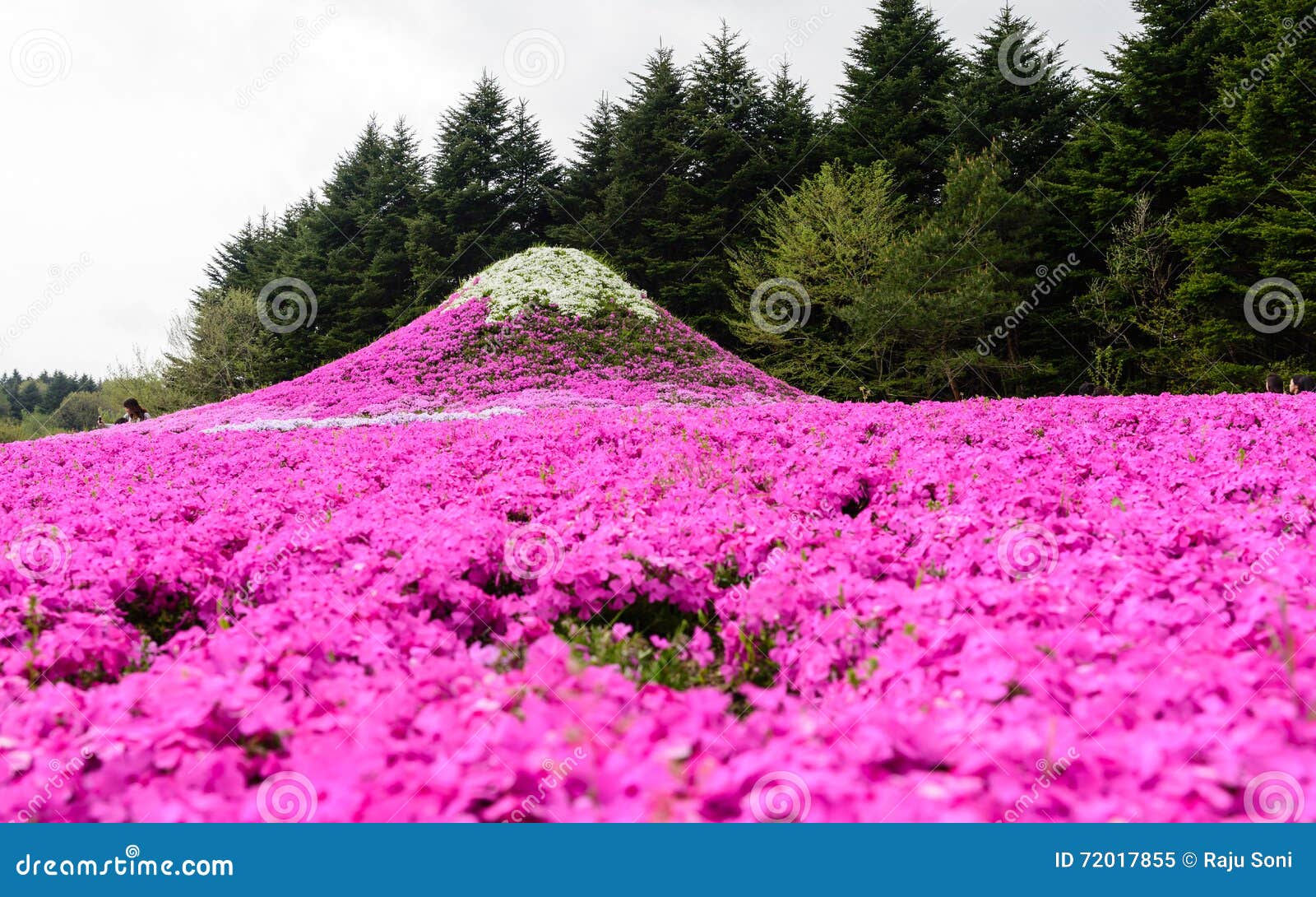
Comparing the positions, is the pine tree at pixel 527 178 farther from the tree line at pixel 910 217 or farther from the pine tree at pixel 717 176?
the pine tree at pixel 717 176

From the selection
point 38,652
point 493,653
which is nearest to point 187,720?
point 493,653

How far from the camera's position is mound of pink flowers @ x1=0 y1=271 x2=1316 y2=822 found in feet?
6.97

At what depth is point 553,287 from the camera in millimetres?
28969

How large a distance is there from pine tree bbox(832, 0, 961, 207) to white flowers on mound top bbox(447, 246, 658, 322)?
1615 cm

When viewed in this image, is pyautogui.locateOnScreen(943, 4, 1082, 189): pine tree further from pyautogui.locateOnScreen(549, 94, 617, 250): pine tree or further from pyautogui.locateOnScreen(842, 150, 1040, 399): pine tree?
pyautogui.locateOnScreen(549, 94, 617, 250): pine tree

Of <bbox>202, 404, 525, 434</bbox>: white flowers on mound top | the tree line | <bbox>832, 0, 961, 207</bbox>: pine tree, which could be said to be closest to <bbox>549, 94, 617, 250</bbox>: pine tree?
the tree line

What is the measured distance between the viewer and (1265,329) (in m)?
26.4

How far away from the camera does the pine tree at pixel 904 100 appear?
124 ft

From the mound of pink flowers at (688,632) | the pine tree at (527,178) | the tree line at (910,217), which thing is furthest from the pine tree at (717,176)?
the mound of pink flowers at (688,632)

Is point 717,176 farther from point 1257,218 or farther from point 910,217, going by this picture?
point 1257,218

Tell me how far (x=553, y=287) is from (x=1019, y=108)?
2305 centimetres

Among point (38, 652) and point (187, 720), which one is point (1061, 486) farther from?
point (38, 652)

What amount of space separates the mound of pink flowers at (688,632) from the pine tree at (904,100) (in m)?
32.8

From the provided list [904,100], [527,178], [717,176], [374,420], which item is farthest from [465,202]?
[374,420]
